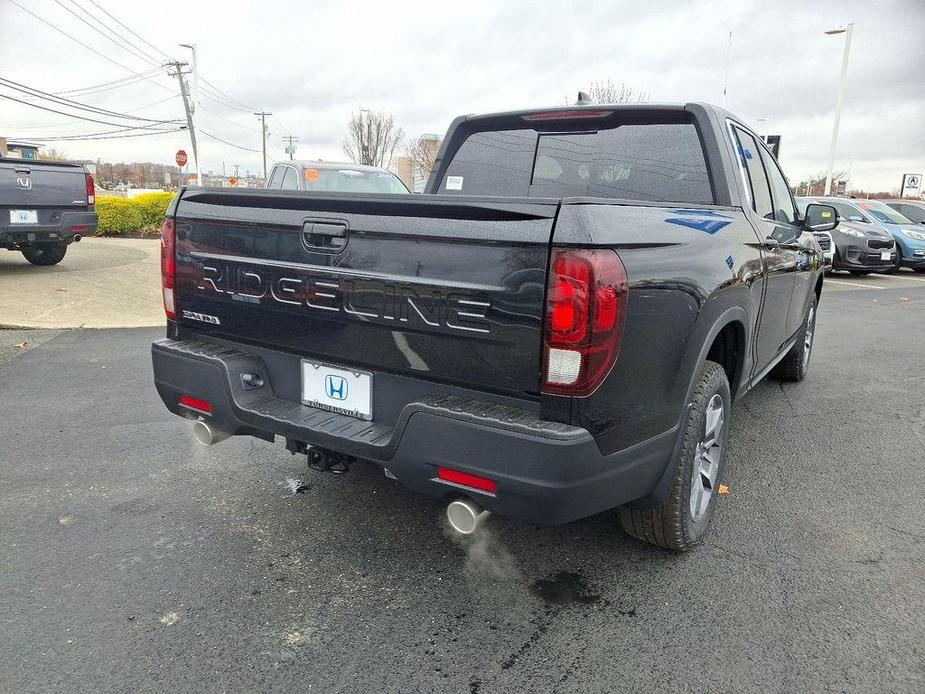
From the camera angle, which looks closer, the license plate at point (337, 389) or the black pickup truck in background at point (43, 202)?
the license plate at point (337, 389)

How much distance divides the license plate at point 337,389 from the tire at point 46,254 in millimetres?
9871

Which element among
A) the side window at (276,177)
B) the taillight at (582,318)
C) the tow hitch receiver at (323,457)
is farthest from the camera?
the side window at (276,177)

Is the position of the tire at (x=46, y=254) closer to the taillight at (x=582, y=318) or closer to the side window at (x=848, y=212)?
the taillight at (x=582, y=318)

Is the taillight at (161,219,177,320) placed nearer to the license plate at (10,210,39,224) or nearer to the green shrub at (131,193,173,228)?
the license plate at (10,210,39,224)

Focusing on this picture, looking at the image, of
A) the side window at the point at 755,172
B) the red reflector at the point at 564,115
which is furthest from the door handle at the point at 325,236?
the side window at the point at 755,172

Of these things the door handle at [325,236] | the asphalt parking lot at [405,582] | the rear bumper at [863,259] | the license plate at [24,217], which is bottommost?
the asphalt parking lot at [405,582]

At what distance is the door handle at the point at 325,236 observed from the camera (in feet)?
7.98

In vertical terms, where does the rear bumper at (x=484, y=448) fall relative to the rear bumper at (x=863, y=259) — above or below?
above

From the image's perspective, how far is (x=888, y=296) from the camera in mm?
12062

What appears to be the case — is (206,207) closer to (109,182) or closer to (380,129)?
(380,129)

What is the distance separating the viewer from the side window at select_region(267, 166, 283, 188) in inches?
396

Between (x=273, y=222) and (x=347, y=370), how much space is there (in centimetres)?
65

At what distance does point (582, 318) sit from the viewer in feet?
6.60

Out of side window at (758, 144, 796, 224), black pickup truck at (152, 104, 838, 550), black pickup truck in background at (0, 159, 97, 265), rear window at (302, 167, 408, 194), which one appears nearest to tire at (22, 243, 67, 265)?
black pickup truck in background at (0, 159, 97, 265)
